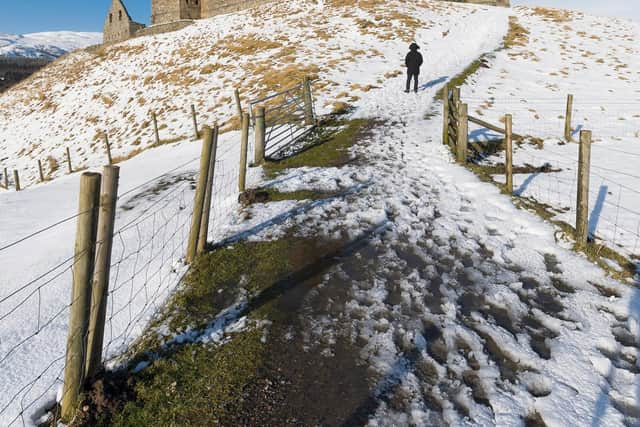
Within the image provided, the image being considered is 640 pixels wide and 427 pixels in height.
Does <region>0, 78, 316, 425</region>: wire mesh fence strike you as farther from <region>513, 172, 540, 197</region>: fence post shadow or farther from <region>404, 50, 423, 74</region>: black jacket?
<region>404, 50, 423, 74</region>: black jacket

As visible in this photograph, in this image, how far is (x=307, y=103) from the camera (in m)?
11.8

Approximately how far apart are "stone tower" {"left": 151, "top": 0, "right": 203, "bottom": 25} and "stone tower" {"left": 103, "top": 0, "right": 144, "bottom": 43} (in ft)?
7.91

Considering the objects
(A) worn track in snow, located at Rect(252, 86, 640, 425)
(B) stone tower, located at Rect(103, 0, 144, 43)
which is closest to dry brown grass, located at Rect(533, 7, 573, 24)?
(A) worn track in snow, located at Rect(252, 86, 640, 425)

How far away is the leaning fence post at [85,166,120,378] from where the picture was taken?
273 cm

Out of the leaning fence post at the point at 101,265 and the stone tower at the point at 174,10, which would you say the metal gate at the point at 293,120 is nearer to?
the leaning fence post at the point at 101,265

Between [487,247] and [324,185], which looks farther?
[324,185]

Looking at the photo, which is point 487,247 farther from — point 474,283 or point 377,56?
point 377,56

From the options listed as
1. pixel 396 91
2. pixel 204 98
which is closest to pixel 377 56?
pixel 396 91

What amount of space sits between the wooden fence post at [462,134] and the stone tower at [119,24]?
44507 mm

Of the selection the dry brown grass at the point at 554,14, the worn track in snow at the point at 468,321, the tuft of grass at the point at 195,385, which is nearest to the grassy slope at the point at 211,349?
the tuft of grass at the point at 195,385

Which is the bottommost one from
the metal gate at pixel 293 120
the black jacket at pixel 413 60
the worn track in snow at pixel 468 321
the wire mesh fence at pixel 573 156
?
the wire mesh fence at pixel 573 156

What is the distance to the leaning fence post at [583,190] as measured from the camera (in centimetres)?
486

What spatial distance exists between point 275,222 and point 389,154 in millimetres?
4174

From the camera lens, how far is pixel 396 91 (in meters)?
15.6
